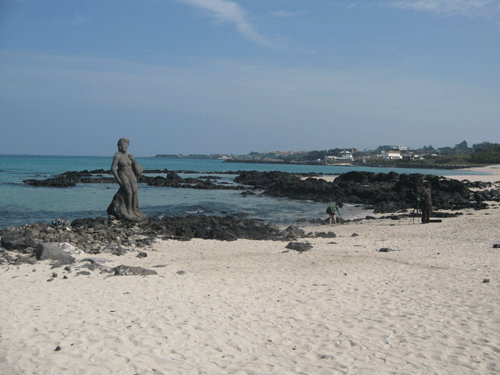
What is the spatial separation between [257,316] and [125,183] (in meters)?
9.93

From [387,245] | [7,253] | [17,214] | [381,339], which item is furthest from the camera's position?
[17,214]

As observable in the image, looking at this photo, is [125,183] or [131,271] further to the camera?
[125,183]

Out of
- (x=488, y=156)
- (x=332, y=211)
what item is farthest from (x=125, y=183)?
(x=488, y=156)

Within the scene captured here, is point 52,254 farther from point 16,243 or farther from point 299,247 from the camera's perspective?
point 299,247

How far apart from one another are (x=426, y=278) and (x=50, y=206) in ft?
70.7

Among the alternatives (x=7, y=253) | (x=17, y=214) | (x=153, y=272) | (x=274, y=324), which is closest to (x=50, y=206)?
(x=17, y=214)

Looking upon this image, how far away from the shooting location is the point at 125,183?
14625 millimetres

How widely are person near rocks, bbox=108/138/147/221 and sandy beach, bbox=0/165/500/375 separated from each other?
201 inches

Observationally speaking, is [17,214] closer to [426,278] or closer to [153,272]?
[153,272]

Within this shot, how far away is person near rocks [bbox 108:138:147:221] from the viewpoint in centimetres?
1454

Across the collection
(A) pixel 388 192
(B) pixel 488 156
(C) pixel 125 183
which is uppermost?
(B) pixel 488 156

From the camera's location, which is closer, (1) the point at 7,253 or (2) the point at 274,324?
(2) the point at 274,324

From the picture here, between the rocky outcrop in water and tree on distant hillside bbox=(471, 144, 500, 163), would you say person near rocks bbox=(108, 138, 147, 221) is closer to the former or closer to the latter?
the rocky outcrop in water

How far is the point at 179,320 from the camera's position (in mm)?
5820
